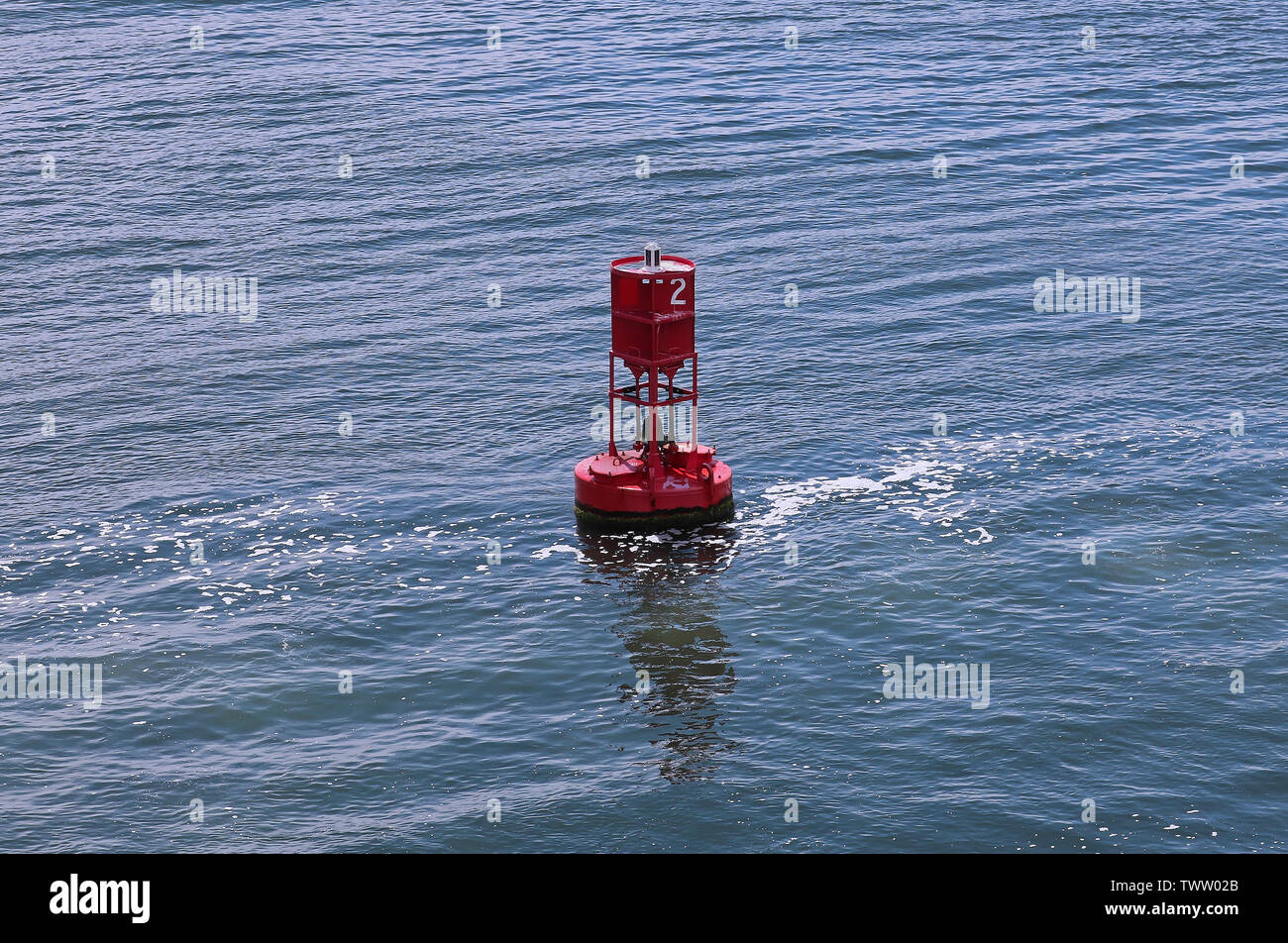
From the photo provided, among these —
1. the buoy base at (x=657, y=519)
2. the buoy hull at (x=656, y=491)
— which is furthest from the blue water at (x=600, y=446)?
the buoy hull at (x=656, y=491)

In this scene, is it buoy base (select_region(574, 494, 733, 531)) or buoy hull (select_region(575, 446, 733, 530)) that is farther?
buoy base (select_region(574, 494, 733, 531))

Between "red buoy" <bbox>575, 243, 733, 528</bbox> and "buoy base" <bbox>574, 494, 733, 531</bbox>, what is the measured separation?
0.11 feet

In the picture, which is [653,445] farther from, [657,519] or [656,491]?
[657,519]

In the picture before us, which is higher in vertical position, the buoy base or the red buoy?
the red buoy

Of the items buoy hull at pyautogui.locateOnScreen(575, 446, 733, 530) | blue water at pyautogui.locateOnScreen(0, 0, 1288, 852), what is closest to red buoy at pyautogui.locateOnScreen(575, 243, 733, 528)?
buoy hull at pyautogui.locateOnScreen(575, 446, 733, 530)

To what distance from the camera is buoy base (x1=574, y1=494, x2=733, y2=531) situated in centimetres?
5478

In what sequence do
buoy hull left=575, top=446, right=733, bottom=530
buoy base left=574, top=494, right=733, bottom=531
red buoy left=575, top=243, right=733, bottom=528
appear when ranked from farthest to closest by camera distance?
1. buoy base left=574, top=494, right=733, bottom=531
2. buoy hull left=575, top=446, right=733, bottom=530
3. red buoy left=575, top=243, right=733, bottom=528

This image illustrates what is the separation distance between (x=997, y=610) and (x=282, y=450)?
2866 cm

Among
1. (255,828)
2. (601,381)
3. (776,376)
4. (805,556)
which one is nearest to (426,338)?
(601,381)

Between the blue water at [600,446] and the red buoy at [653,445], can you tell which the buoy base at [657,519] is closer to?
the red buoy at [653,445]

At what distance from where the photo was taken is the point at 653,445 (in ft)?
181

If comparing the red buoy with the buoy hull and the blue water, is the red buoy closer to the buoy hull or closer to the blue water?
the buoy hull

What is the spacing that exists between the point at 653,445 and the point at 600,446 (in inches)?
347

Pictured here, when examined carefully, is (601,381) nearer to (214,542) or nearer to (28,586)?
(214,542)
